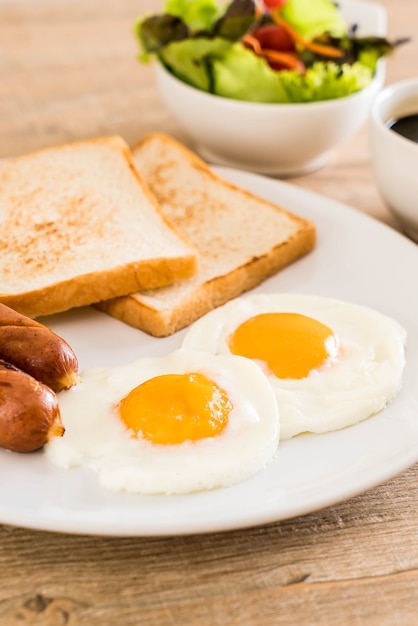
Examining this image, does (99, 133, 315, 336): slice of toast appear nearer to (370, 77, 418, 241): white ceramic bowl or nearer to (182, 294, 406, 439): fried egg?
(182, 294, 406, 439): fried egg

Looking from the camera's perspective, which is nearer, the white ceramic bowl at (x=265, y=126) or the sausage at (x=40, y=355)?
the sausage at (x=40, y=355)

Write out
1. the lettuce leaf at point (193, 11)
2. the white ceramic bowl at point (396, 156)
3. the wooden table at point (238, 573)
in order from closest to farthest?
the wooden table at point (238, 573) → the white ceramic bowl at point (396, 156) → the lettuce leaf at point (193, 11)

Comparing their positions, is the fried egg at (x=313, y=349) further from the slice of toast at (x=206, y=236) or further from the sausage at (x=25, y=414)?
the sausage at (x=25, y=414)

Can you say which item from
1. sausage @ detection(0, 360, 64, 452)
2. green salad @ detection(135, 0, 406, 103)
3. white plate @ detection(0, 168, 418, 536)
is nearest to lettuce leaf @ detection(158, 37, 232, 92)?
green salad @ detection(135, 0, 406, 103)

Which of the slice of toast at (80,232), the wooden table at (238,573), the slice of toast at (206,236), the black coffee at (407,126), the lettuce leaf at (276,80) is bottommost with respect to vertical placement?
the wooden table at (238,573)

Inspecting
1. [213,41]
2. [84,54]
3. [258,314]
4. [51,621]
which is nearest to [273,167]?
[213,41]

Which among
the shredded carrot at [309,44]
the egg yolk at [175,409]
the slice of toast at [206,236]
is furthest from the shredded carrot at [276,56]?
the egg yolk at [175,409]
